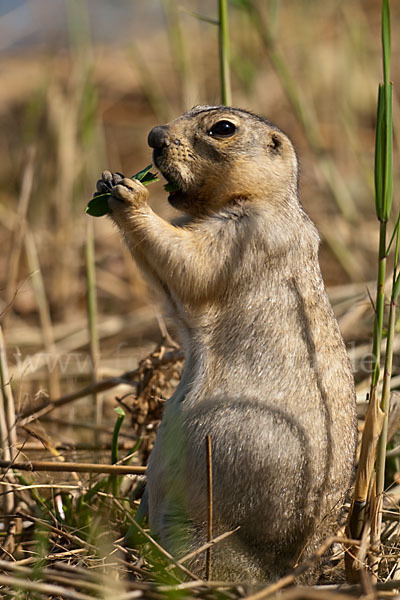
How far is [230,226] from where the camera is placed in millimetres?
3150

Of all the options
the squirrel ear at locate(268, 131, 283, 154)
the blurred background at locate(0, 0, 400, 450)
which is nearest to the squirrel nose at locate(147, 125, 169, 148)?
the squirrel ear at locate(268, 131, 283, 154)

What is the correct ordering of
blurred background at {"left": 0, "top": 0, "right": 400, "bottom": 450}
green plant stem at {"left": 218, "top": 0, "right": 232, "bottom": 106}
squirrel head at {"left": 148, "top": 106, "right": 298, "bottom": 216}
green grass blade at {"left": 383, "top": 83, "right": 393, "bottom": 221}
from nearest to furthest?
1. green grass blade at {"left": 383, "top": 83, "right": 393, "bottom": 221}
2. squirrel head at {"left": 148, "top": 106, "right": 298, "bottom": 216}
3. green plant stem at {"left": 218, "top": 0, "right": 232, "bottom": 106}
4. blurred background at {"left": 0, "top": 0, "right": 400, "bottom": 450}

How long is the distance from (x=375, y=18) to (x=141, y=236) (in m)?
11.6

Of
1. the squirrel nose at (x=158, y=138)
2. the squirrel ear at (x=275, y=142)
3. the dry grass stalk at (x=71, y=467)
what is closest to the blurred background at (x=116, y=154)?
the dry grass stalk at (x=71, y=467)

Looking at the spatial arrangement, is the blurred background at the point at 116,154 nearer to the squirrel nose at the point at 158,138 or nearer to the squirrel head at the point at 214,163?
the squirrel head at the point at 214,163

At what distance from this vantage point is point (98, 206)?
324 centimetres

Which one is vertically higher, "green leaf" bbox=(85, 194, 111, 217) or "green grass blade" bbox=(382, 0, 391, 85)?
"green grass blade" bbox=(382, 0, 391, 85)

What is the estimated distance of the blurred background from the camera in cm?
527

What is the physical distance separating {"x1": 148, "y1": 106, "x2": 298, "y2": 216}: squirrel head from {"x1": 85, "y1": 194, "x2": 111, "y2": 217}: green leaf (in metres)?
0.27

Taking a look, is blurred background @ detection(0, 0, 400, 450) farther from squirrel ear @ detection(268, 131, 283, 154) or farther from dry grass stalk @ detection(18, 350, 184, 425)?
squirrel ear @ detection(268, 131, 283, 154)

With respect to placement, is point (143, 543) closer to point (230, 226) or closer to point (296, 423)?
point (296, 423)

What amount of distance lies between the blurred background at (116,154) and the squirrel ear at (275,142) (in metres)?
0.81

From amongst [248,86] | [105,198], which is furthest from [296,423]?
[248,86]

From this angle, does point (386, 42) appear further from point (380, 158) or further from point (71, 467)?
point (71, 467)
